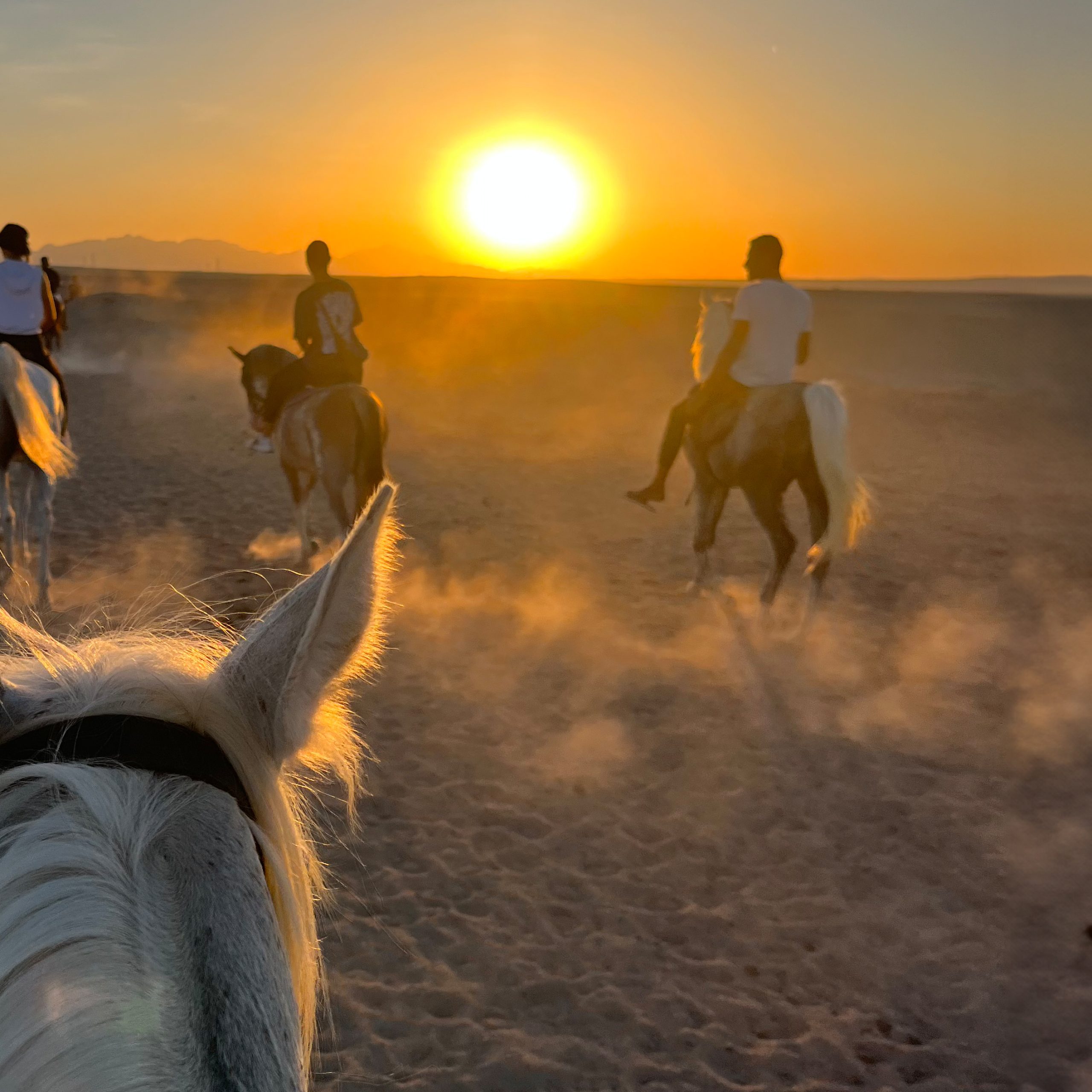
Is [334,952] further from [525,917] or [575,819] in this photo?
[575,819]

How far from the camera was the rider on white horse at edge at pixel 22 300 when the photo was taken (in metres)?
6.42

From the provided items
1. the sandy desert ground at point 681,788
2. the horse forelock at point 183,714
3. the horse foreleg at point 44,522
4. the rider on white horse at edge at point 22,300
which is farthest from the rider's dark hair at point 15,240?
the horse forelock at point 183,714

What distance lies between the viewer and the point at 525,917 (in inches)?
149

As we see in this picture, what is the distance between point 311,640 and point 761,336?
20.3 ft

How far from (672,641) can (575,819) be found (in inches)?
106

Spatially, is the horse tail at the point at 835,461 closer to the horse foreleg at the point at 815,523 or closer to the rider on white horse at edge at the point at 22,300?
the horse foreleg at the point at 815,523

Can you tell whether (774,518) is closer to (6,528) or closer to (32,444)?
(32,444)

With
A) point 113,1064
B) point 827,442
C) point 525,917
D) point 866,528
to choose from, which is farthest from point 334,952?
point 866,528

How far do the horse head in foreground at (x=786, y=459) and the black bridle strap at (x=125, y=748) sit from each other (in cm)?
587

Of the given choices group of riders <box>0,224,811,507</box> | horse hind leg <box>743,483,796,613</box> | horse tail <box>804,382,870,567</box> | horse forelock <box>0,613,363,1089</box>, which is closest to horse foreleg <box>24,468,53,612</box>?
group of riders <box>0,224,811,507</box>

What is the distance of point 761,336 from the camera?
257 inches

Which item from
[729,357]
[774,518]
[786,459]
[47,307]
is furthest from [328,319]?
[774,518]

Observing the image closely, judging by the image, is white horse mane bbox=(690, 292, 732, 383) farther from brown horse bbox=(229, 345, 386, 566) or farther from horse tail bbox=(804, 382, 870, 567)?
brown horse bbox=(229, 345, 386, 566)

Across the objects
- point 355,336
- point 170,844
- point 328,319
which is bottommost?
point 170,844
